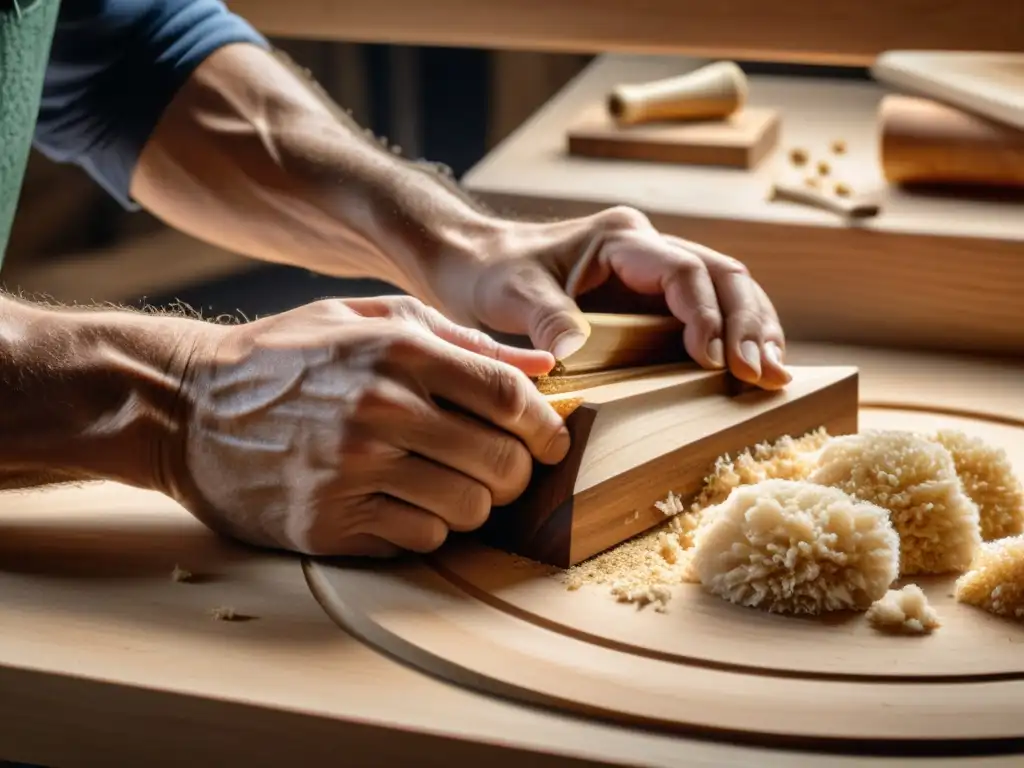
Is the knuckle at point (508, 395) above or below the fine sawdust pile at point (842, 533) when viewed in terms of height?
above

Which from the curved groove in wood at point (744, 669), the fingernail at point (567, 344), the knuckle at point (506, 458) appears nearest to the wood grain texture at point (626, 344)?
the fingernail at point (567, 344)

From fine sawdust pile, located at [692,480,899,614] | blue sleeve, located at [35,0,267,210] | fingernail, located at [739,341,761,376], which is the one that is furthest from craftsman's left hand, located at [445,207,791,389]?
blue sleeve, located at [35,0,267,210]

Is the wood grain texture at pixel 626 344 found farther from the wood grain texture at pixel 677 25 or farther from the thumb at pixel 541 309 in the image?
the wood grain texture at pixel 677 25

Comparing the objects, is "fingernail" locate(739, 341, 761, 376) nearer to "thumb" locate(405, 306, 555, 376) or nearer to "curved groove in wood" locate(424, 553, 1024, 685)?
"thumb" locate(405, 306, 555, 376)

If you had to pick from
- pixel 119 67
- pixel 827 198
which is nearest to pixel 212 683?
pixel 119 67

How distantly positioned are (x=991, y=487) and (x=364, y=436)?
0.48m

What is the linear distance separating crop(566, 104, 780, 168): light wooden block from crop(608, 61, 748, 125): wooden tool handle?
15mm

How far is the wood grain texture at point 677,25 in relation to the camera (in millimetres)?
1707

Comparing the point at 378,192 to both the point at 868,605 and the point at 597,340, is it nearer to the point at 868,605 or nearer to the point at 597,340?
the point at 597,340

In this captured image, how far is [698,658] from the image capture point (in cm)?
88

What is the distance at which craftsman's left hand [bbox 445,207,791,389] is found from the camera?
119 cm

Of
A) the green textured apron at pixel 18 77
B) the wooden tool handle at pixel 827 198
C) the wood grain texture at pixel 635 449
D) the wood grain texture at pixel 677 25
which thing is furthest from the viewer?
the wood grain texture at pixel 677 25

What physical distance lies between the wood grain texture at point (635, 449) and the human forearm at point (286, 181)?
0.34 metres

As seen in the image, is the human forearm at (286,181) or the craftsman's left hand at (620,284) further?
the human forearm at (286,181)
